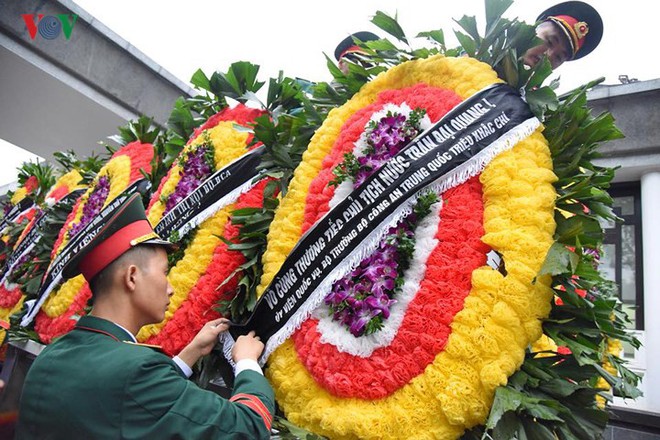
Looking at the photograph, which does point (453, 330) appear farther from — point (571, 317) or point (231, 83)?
point (231, 83)

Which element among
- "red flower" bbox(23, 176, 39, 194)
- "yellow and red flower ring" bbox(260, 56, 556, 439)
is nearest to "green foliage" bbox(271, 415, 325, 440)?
"yellow and red flower ring" bbox(260, 56, 556, 439)

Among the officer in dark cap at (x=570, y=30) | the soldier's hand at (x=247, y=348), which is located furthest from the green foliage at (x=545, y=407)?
the officer in dark cap at (x=570, y=30)

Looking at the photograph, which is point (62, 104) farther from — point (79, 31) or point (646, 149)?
point (646, 149)

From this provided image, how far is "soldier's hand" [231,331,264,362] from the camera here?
1757 mm

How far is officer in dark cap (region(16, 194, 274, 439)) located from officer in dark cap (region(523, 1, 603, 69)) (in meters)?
1.76

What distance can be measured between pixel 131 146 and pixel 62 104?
310 centimetres

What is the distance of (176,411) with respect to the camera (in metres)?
1.37

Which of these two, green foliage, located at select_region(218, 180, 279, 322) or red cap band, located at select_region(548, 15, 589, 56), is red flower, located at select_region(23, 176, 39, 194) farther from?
red cap band, located at select_region(548, 15, 589, 56)

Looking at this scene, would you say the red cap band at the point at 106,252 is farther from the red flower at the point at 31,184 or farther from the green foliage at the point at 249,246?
the red flower at the point at 31,184

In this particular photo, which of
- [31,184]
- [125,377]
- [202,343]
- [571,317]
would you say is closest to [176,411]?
[125,377]

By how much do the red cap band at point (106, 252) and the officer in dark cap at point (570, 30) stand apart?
6.04 feet

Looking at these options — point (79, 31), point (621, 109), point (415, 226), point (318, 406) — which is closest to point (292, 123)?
point (415, 226)

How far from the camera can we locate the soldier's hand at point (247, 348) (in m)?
1.76

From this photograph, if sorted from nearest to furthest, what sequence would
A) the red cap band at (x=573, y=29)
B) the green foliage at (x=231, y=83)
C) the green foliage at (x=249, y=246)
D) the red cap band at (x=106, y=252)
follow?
1. the red cap band at (x=106, y=252)
2. the green foliage at (x=249, y=246)
3. the red cap band at (x=573, y=29)
4. the green foliage at (x=231, y=83)
